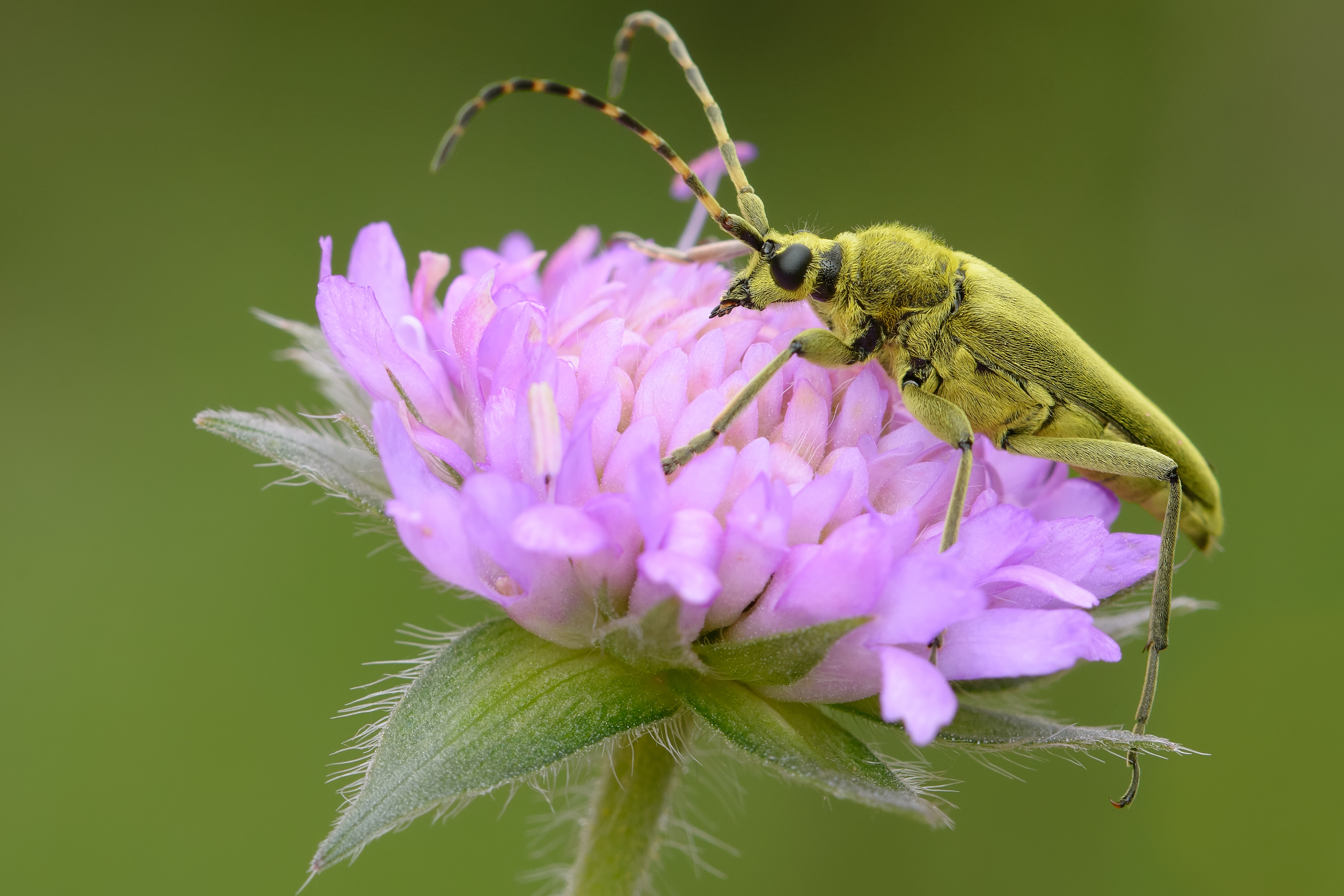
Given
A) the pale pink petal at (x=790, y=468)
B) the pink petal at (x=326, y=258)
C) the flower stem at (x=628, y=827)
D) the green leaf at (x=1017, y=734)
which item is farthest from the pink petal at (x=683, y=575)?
the pink petal at (x=326, y=258)

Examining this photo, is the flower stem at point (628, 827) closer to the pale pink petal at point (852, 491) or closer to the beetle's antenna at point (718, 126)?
the pale pink petal at point (852, 491)

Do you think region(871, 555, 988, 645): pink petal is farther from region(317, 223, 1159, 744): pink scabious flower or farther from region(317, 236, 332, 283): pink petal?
region(317, 236, 332, 283): pink petal

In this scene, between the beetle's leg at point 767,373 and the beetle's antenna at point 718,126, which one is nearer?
the beetle's leg at point 767,373

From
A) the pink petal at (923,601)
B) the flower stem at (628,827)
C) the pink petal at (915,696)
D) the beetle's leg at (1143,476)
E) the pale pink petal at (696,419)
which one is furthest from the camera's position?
the flower stem at (628,827)

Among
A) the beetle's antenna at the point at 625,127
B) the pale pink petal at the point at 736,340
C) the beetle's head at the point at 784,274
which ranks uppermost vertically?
the beetle's antenna at the point at 625,127

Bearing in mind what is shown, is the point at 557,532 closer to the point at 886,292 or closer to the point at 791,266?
the point at 791,266

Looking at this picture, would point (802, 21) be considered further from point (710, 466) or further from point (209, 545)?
point (710, 466)

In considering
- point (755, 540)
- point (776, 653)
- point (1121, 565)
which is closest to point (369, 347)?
point (755, 540)
